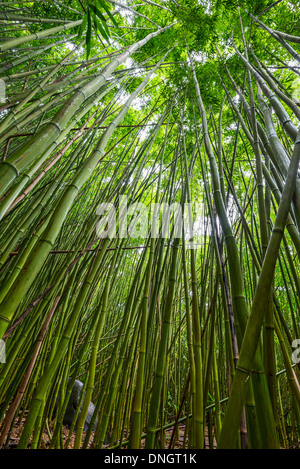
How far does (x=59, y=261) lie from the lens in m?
1.34

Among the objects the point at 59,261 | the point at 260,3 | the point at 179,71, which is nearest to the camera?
the point at 59,261

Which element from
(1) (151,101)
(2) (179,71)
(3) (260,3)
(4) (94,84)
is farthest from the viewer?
(1) (151,101)

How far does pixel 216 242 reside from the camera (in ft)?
2.45

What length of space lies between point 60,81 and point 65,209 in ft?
3.86

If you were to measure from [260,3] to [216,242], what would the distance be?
1.73 metres

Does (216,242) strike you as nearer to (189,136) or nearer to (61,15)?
(189,136)

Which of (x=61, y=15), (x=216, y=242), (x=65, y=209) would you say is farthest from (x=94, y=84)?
(x=61, y=15)

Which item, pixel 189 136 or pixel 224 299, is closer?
pixel 224 299

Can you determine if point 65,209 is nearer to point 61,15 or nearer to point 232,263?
point 232,263
